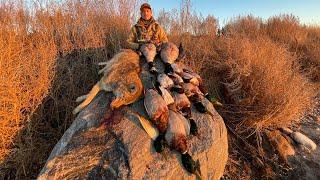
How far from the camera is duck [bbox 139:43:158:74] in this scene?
5779mm

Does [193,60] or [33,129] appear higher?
[193,60]

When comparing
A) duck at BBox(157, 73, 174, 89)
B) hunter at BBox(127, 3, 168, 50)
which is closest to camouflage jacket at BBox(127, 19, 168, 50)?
hunter at BBox(127, 3, 168, 50)

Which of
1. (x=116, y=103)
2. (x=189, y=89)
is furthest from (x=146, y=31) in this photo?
(x=116, y=103)

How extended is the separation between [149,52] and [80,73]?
1.38m

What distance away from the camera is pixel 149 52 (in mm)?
5949

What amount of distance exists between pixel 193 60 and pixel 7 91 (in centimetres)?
331

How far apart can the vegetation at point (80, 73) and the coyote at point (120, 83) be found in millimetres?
995

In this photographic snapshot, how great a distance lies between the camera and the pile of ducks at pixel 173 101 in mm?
4688

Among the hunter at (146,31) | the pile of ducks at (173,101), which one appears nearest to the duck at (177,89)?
the pile of ducks at (173,101)

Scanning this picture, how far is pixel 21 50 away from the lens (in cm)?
606

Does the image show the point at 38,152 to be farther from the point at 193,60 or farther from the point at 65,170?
the point at 193,60

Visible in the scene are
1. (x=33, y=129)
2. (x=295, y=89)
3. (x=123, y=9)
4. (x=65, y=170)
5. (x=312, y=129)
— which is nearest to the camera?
(x=65, y=170)

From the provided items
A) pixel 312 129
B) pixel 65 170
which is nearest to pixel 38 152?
pixel 65 170

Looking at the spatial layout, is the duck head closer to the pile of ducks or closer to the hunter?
the pile of ducks
